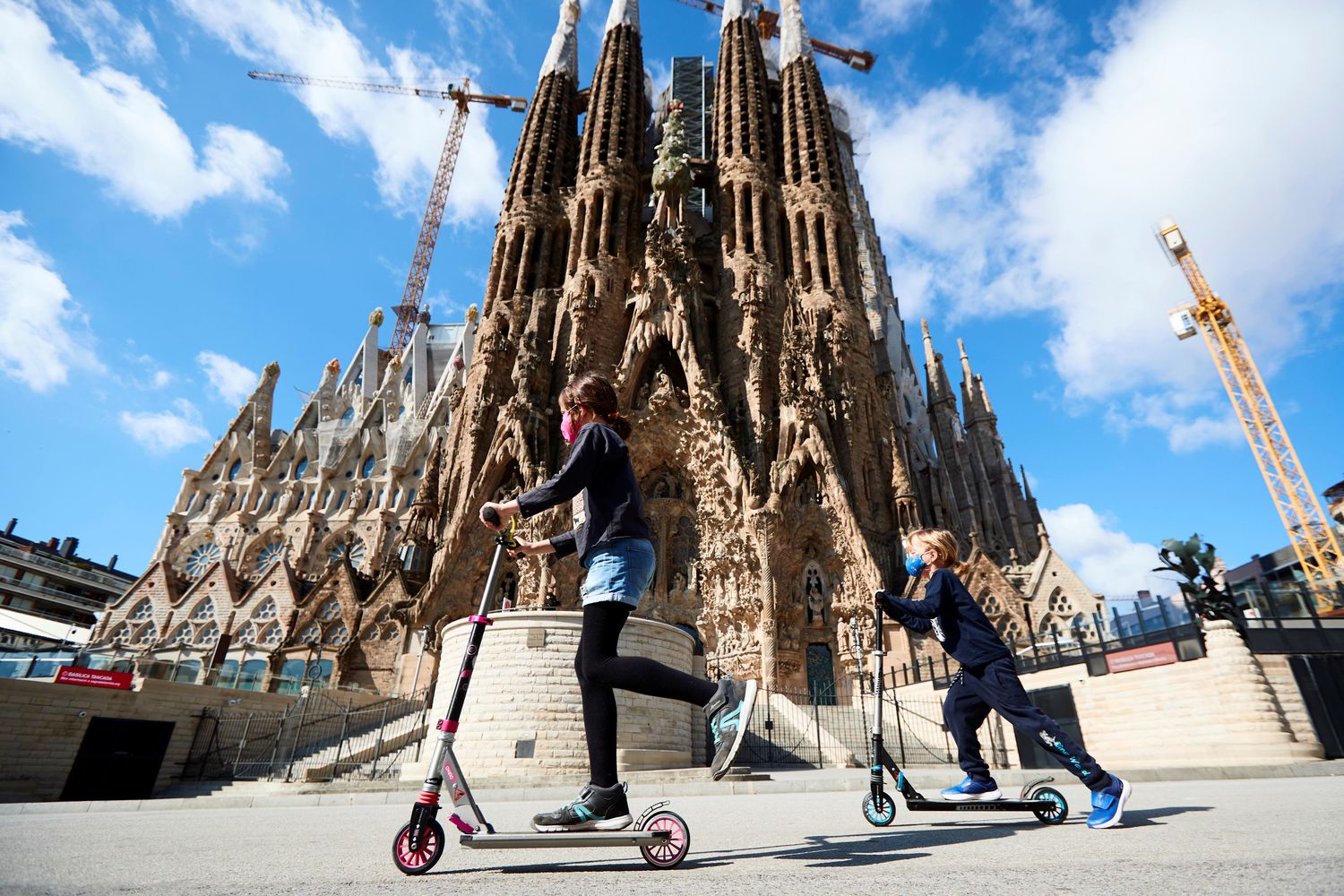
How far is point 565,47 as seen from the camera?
130 feet

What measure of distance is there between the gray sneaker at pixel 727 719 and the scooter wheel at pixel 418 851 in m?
0.99

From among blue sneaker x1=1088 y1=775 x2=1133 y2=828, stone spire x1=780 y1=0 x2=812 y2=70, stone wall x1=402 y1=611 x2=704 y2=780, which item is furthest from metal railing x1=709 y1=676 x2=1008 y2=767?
stone spire x1=780 y1=0 x2=812 y2=70

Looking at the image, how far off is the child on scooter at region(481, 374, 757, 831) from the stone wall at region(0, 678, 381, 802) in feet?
53.1

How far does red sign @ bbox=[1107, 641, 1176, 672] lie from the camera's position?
1112cm

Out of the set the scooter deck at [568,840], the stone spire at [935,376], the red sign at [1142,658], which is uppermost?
the stone spire at [935,376]

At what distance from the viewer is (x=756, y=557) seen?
22.7 metres

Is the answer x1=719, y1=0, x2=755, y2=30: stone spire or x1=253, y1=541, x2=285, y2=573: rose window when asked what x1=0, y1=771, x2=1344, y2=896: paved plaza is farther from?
x1=719, y1=0, x2=755, y2=30: stone spire

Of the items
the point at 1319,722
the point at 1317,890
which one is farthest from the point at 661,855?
the point at 1319,722

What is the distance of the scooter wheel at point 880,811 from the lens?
344 cm

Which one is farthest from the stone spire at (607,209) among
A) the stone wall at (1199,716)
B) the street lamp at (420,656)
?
the stone wall at (1199,716)

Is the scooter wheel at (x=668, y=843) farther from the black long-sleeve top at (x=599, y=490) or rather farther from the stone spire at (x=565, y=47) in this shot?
the stone spire at (x=565, y=47)

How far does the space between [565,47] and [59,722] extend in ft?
130

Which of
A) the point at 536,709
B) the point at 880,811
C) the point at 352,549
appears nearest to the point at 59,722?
the point at 536,709

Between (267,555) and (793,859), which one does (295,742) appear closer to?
(793,859)
